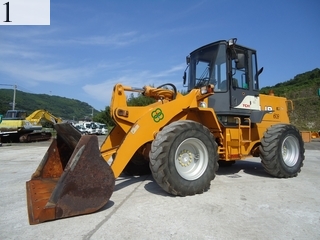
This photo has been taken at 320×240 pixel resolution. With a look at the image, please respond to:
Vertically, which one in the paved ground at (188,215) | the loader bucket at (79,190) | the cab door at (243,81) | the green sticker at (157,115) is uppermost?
the cab door at (243,81)

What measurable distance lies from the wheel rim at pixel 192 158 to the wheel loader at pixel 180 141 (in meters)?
0.02

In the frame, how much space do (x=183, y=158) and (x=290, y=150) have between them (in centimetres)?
323

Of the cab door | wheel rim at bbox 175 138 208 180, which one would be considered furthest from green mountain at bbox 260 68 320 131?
wheel rim at bbox 175 138 208 180

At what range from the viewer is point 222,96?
5617 millimetres

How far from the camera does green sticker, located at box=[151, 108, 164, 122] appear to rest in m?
4.32

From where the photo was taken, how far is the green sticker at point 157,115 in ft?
14.2

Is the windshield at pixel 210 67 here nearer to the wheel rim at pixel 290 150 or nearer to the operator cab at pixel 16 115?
the wheel rim at pixel 290 150

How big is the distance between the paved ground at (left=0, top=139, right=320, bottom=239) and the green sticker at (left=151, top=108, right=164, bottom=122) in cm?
124


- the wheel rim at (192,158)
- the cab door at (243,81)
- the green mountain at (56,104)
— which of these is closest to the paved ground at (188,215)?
the wheel rim at (192,158)

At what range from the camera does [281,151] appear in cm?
553

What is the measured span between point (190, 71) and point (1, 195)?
15.5 ft

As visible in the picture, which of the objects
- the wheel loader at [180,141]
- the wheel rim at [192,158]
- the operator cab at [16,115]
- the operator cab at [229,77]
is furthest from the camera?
the operator cab at [16,115]

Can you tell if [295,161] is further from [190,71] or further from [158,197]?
[158,197]

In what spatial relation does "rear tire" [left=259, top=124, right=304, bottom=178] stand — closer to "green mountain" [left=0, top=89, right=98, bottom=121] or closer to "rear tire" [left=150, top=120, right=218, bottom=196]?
"rear tire" [left=150, top=120, right=218, bottom=196]
